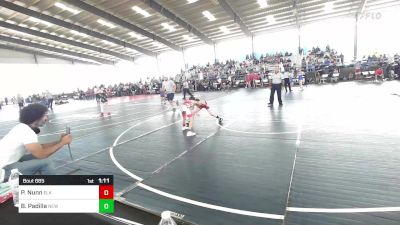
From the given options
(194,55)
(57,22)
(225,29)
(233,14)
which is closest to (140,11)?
(57,22)

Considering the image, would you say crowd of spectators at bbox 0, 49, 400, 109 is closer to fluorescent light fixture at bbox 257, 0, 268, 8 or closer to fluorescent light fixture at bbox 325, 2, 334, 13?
fluorescent light fixture at bbox 325, 2, 334, 13

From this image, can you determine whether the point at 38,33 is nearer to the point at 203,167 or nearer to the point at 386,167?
the point at 203,167

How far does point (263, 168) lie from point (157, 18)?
68.4ft

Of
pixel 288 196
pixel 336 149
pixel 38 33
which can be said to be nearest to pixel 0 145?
pixel 288 196

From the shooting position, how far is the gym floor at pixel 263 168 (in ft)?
9.43

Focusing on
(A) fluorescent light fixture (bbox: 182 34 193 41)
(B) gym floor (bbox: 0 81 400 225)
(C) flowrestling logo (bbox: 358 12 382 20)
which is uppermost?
(A) fluorescent light fixture (bbox: 182 34 193 41)

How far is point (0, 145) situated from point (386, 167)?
5.58 m

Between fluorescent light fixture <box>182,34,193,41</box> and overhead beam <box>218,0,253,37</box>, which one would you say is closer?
overhead beam <box>218,0,253,37</box>

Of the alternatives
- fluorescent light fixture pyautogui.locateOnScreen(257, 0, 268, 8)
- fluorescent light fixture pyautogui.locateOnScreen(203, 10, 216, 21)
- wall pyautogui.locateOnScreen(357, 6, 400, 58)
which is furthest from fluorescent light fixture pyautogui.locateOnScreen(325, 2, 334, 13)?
fluorescent light fixture pyautogui.locateOnScreen(203, 10, 216, 21)

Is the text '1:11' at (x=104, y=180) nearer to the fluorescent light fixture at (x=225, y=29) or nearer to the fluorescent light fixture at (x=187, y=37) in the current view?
the fluorescent light fixture at (x=225, y=29)

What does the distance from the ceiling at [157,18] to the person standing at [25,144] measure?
16.6m

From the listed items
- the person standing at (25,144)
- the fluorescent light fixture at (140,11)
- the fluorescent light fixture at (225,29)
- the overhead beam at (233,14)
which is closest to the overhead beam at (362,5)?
the overhead beam at (233,14)

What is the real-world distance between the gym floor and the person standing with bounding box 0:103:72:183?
1.18 m

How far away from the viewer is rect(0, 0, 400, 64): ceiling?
1877 centimetres
